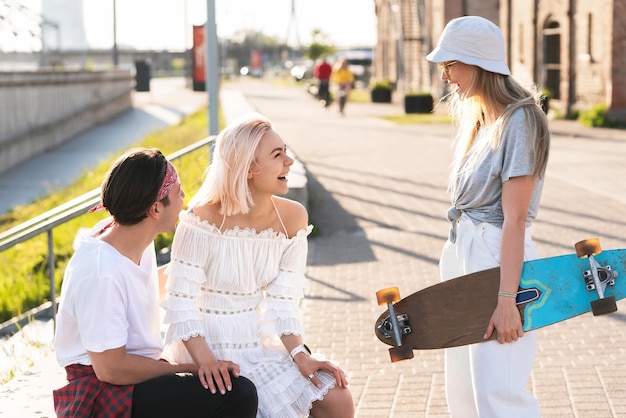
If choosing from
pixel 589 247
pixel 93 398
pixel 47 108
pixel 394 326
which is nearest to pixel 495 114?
pixel 589 247

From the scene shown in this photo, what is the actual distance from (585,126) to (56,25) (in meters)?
20.9

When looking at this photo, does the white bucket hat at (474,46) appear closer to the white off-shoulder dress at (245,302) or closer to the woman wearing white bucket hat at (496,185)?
the woman wearing white bucket hat at (496,185)

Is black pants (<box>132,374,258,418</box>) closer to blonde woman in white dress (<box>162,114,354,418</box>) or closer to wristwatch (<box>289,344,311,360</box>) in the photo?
blonde woman in white dress (<box>162,114,354,418</box>)

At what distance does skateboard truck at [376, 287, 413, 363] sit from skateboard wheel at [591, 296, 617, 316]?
689 millimetres

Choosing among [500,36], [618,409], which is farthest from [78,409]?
[618,409]

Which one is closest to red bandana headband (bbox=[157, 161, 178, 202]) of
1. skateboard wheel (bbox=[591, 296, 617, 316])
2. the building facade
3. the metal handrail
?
skateboard wheel (bbox=[591, 296, 617, 316])

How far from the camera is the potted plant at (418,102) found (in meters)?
33.5

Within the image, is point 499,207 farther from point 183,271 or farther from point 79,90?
point 79,90

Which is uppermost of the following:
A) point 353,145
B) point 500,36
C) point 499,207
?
point 500,36

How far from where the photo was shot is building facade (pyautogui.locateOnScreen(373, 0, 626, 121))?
2528 centimetres

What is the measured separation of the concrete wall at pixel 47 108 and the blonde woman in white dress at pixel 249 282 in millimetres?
21754

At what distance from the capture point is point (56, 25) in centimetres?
3838

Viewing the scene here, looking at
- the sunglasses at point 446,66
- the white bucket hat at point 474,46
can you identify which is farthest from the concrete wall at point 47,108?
the white bucket hat at point 474,46

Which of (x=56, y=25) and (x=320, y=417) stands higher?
(x=56, y=25)
